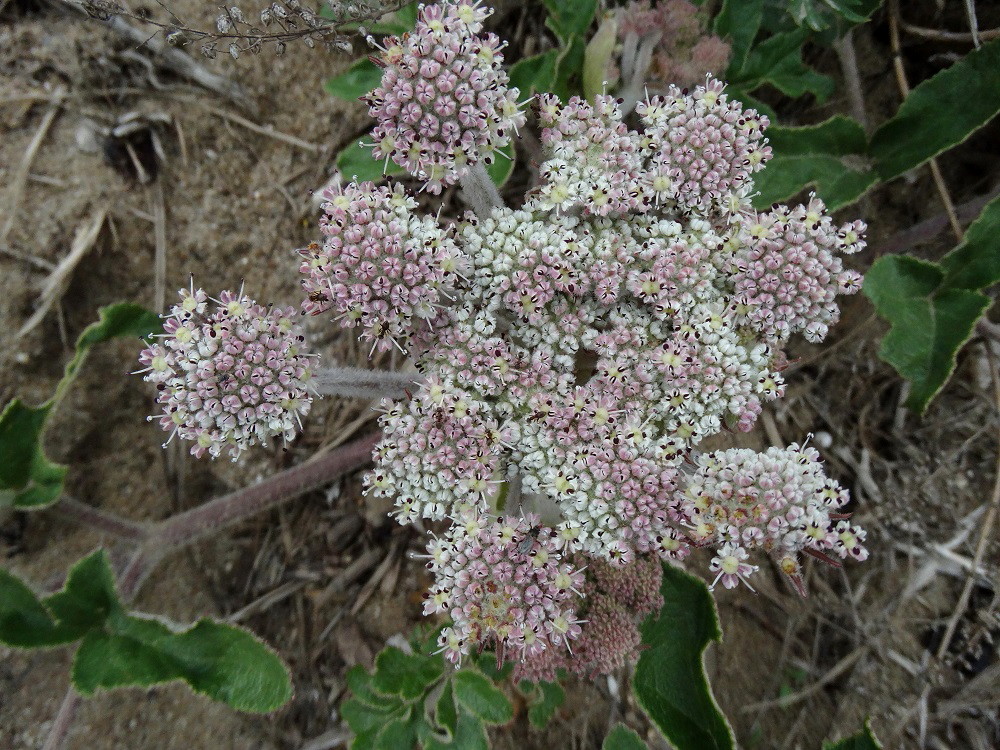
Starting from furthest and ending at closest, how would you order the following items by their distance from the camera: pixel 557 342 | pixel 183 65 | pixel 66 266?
→ pixel 183 65 < pixel 66 266 < pixel 557 342

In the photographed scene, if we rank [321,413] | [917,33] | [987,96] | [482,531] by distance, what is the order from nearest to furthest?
[482,531] < [987,96] < [917,33] < [321,413]

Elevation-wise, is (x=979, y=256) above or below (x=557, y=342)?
above

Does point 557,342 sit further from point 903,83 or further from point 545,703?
point 903,83

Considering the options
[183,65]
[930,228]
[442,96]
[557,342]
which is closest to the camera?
[442,96]

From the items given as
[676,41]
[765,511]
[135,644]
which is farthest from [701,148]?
[135,644]

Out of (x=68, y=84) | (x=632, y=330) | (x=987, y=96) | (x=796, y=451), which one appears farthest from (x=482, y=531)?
(x=68, y=84)

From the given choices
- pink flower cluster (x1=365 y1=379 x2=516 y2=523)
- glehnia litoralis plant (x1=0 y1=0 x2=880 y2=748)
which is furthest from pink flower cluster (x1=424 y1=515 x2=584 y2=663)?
pink flower cluster (x1=365 y1=379 x2=516 y2=523)

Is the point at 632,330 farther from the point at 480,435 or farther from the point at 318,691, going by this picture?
the point at 318,691
